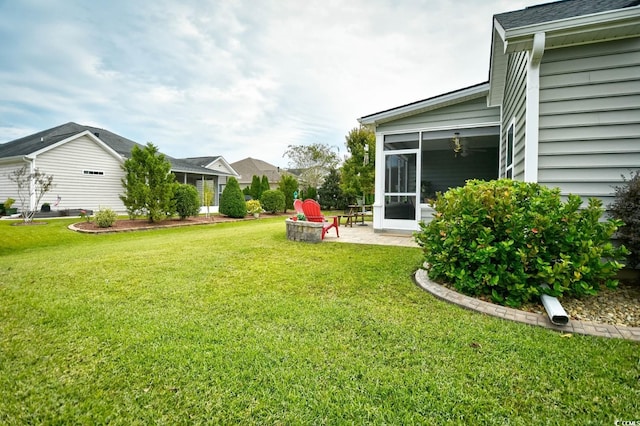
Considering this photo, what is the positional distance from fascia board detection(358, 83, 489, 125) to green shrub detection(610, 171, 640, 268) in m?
4.38

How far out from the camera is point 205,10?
972 centimetres

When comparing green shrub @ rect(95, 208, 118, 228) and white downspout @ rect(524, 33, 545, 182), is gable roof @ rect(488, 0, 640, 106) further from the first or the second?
green shrub @ rect(95, 208, 118, 228)

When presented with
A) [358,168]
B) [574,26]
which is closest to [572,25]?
[574,26]

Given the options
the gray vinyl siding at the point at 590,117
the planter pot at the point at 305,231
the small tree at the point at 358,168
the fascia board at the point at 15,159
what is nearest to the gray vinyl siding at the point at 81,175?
the fascia board at the point at 15,159

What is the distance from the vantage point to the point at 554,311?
104 inches

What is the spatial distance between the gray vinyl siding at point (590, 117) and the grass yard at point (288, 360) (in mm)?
2329

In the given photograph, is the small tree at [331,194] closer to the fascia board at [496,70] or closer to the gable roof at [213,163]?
the gable roof at [213,163]

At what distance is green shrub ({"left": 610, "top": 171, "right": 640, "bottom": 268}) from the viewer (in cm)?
309

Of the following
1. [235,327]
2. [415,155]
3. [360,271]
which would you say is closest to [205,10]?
[415,155]

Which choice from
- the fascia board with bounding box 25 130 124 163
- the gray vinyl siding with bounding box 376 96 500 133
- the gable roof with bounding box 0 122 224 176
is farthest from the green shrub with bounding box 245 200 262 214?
the gray vinyl siding with bounding box 376 96 500 133

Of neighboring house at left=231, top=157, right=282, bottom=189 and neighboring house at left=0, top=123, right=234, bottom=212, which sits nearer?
neighboring house at left=0, top=123, right=234, bottom=212

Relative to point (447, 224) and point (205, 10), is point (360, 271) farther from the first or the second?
point (205, 10)

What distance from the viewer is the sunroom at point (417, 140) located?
735 centimetres

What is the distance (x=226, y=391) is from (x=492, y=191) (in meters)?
3.23
